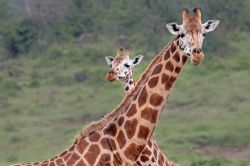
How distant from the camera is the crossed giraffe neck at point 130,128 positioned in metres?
7.11

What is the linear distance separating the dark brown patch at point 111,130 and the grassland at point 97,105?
6097mm

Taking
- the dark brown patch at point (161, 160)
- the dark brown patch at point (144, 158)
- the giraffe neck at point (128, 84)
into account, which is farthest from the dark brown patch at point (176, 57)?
the giraffe neck at point (128, 84)

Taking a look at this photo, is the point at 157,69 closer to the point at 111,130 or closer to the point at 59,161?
the point at 111,130

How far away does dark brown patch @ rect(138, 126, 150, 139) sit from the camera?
23.4 feet

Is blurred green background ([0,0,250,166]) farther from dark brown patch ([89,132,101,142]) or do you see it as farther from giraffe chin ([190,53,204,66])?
giraffe chin ([190,53,204,66])

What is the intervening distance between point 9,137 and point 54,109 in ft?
6.96

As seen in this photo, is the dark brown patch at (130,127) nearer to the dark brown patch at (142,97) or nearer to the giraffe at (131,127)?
the giraffe at (131,127)

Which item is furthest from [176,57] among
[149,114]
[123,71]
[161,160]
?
[123,71]

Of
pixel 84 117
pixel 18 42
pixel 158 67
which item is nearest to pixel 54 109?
pixel 84 117

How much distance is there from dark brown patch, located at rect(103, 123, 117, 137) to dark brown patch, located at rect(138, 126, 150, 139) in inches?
6.6

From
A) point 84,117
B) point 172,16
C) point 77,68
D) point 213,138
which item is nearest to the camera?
point 213,138

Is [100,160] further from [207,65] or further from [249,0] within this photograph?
[249,0]

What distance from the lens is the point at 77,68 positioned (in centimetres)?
2244

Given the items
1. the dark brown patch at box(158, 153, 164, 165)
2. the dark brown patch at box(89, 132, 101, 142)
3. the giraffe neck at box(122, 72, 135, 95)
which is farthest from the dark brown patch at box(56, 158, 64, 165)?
the giraffe neck at box(122, 72, 135, 95)
